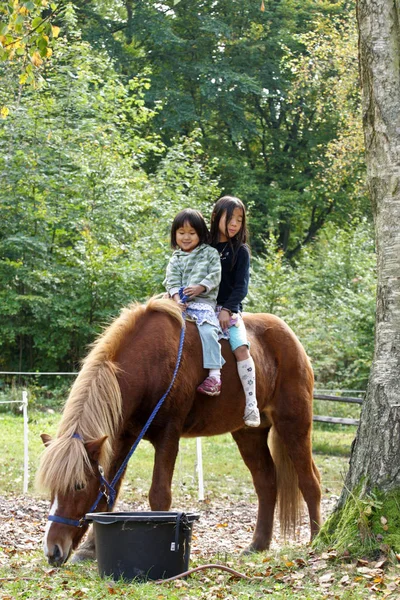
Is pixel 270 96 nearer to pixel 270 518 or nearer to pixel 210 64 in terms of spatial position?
pixel 210 64

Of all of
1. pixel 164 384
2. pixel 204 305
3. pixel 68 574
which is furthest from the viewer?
pixel 204 305

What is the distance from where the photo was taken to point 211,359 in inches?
235

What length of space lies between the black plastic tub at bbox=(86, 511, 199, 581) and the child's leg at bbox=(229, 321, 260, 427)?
5.45ft

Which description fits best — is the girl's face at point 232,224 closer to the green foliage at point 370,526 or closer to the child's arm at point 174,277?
the child's arm at point 174,277

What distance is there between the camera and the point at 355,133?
2012 centimetres

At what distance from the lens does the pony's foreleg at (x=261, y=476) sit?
6840mm

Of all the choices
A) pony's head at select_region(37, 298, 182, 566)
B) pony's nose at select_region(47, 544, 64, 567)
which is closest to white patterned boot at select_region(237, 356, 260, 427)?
pony's head at select_region(37, 298, 182, 566)

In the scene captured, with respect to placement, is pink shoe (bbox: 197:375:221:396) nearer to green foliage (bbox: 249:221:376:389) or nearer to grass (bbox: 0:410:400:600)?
grass (bbox: 0:410:400:600)

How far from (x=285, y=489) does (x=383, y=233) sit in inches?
108

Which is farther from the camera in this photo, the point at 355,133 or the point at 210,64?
the point at 210,64

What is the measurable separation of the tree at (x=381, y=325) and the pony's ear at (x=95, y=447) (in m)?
1.57

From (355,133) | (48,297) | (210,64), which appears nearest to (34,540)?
(48,297)

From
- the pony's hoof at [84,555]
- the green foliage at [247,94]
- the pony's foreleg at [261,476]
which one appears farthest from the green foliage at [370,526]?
the green foliage at [247,94]

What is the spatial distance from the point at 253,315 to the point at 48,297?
10564 millimetres
